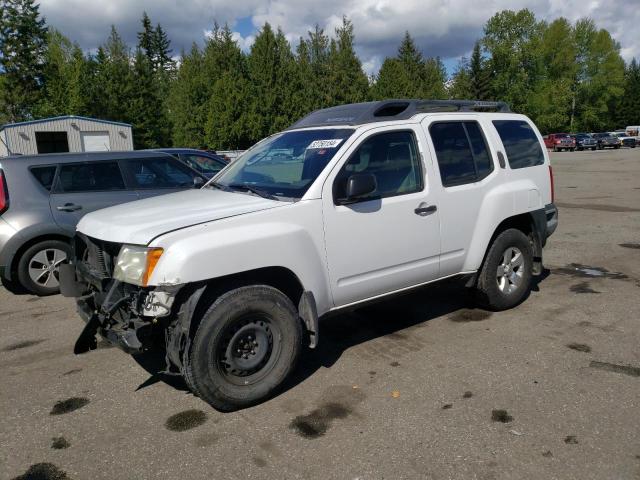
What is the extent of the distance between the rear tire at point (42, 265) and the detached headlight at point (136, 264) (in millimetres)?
3394

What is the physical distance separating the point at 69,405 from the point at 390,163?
304 cm

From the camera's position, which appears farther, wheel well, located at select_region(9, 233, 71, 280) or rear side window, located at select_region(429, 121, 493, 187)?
wheel well, located at select_region(9, 233, 71, 280)

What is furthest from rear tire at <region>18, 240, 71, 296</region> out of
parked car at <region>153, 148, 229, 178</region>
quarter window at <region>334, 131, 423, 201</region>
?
parked car at <region>153, 148, 229, 178</region>

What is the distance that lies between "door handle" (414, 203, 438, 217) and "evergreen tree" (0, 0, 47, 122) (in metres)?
56.7

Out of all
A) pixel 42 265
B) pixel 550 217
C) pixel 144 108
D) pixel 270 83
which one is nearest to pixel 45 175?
pixel 42 265

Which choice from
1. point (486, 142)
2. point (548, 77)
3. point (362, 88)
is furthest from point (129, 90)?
point (548, 77)

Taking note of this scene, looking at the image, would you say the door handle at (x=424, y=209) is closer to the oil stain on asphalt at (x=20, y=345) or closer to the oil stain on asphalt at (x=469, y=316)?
the oil stain on asphalt at (x=469, y=316)

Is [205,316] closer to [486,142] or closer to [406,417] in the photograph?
[406,417]

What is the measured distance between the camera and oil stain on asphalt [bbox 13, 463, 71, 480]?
9.63 ft

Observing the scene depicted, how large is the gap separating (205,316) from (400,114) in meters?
2.47

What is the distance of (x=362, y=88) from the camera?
46.6 meters

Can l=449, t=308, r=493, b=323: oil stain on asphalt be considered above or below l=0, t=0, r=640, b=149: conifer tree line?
below

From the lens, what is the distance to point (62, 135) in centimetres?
3416

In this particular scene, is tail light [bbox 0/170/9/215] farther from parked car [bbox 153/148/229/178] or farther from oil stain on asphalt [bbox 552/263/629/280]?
oil stain on asphalt [bbox 552/263/629/280]
